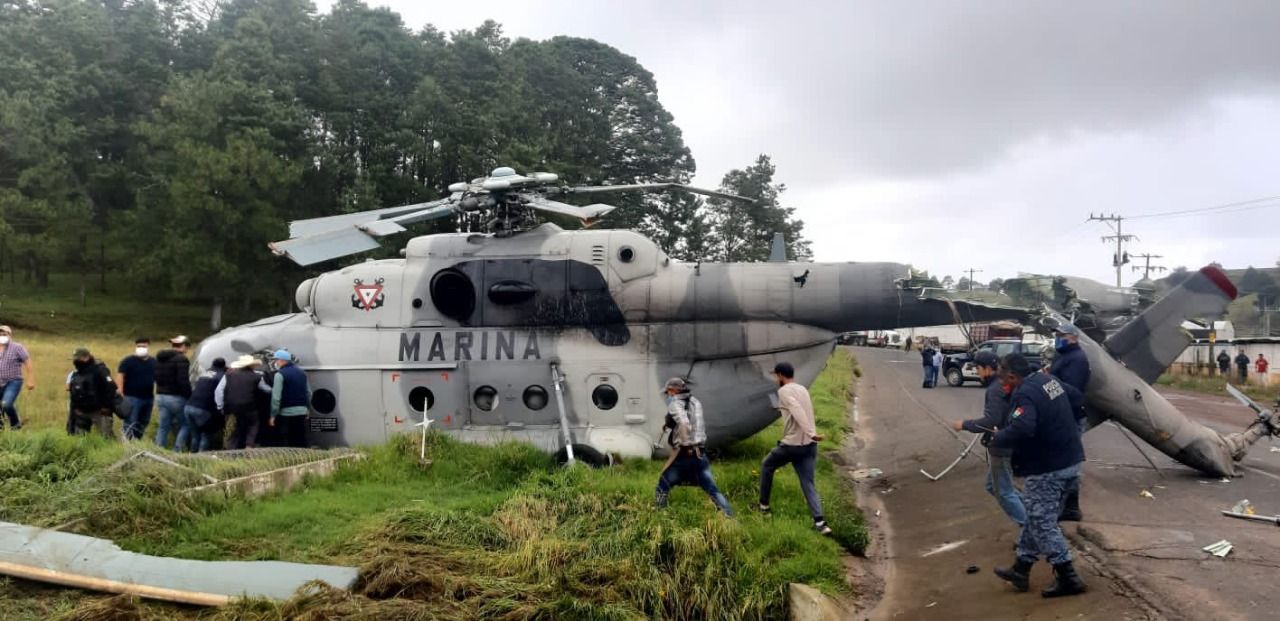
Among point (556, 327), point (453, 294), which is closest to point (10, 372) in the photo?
point (453, 294)

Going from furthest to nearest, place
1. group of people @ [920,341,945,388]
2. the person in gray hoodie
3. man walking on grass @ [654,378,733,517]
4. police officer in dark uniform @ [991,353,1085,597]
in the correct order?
group of people @ [920,341,945,388] < man walking on grass @ [654,378,733,517] < the person in gray hoodie < police officer in dark uniform @ [991,353,1085,597]

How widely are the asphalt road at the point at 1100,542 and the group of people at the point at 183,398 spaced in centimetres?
806

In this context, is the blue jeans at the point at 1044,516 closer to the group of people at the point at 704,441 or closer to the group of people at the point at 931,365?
the group of people at the point at 704,441

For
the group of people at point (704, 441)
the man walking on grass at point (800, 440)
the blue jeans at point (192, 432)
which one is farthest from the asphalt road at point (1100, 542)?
the blue jeans at point (192, 432)

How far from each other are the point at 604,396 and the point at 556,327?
125 centimetres

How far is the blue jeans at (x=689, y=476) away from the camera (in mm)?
8461

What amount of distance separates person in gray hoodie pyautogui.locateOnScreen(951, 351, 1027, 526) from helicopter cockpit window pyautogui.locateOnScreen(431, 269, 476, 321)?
706 centimetres

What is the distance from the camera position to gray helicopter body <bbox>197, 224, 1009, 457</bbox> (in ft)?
37.5

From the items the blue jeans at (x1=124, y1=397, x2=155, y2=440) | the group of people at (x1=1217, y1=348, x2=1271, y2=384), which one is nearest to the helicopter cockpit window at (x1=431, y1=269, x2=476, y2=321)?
the blue jeans at (x1=124, y1=397, x2=155, y2=440)

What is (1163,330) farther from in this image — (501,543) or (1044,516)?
(501,543)

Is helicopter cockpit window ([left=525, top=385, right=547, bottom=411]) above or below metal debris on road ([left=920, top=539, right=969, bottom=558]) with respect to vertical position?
above

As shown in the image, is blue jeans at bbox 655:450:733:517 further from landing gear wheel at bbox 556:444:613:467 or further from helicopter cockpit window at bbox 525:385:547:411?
helicopter cockpit window at bbox 525:385:547:411

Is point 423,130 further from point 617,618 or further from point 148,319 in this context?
point 617,618

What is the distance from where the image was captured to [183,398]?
11734 mm
